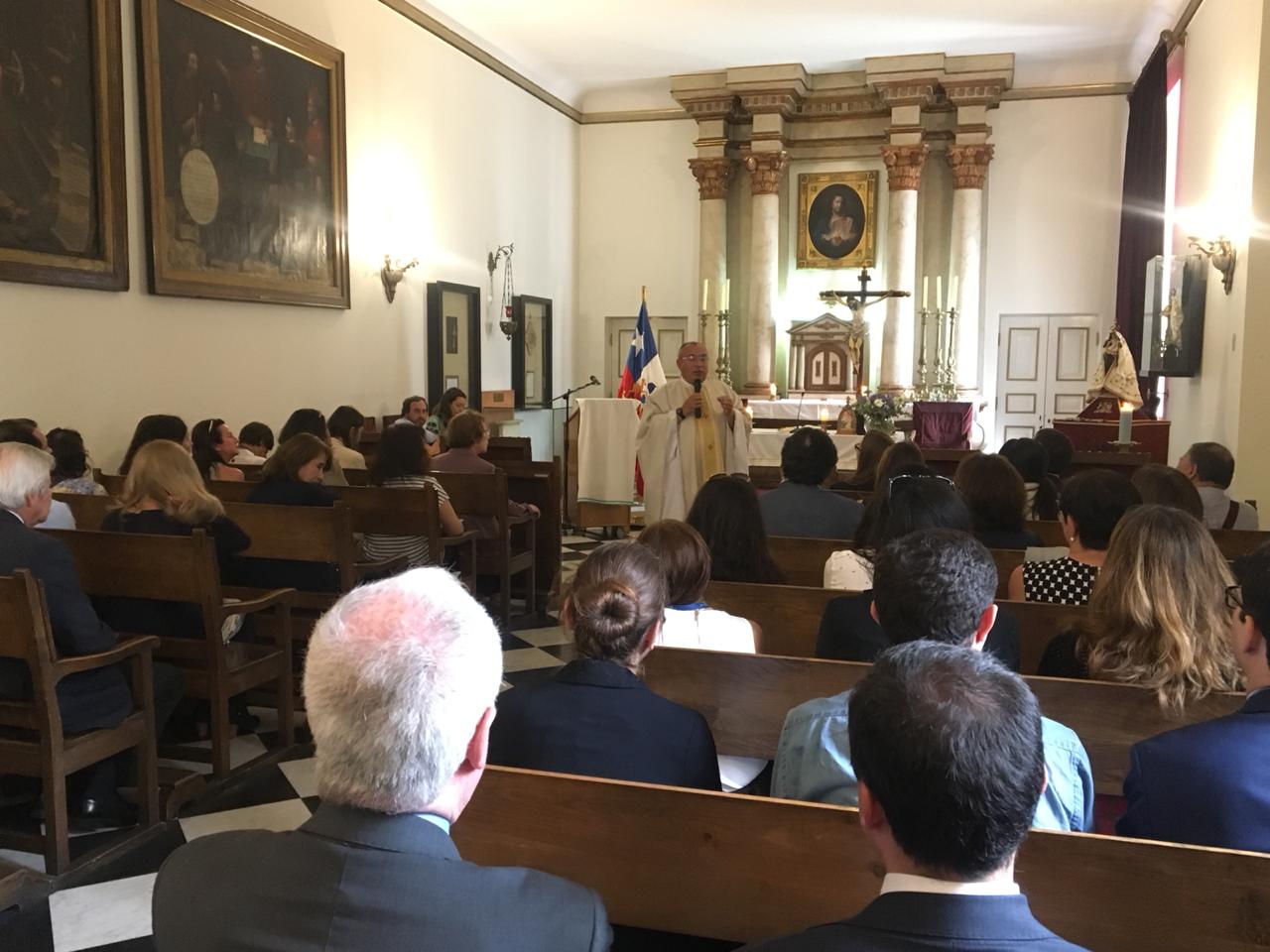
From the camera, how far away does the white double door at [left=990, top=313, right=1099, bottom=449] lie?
41.8 feet

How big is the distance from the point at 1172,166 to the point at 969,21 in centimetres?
247

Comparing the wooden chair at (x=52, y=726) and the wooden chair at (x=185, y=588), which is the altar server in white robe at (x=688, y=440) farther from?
the wooden chair at (x=52, y=726)

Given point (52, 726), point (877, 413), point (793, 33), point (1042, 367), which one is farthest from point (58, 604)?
point (1042, 367)

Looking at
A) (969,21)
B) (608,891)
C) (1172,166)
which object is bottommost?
(608,891)

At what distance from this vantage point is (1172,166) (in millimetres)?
10828

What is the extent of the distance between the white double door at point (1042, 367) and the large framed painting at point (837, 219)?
1.90 m

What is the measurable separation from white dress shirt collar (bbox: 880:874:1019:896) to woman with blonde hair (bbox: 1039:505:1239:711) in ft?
4.95

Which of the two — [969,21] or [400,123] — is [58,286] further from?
[969,21]

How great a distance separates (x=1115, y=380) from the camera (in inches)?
383

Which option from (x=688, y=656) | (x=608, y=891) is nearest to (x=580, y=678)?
(x=608, y=891)

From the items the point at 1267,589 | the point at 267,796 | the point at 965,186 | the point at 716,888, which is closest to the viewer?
the point at 716,888

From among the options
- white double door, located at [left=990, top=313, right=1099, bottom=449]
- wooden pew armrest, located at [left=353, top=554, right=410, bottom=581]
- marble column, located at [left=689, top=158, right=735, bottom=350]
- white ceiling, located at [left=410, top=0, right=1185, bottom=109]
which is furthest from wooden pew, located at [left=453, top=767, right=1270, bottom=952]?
white double door, located at [left=990, top=313, right=1099, bottom=449]

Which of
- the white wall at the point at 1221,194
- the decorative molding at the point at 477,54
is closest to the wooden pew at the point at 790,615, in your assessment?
the white wall at the point at 1221,194

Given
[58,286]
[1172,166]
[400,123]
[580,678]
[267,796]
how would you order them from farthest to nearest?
1. [1172,166]
2. [400,123]
3. [58,286]
4. [267,796]
5. [580,678]
